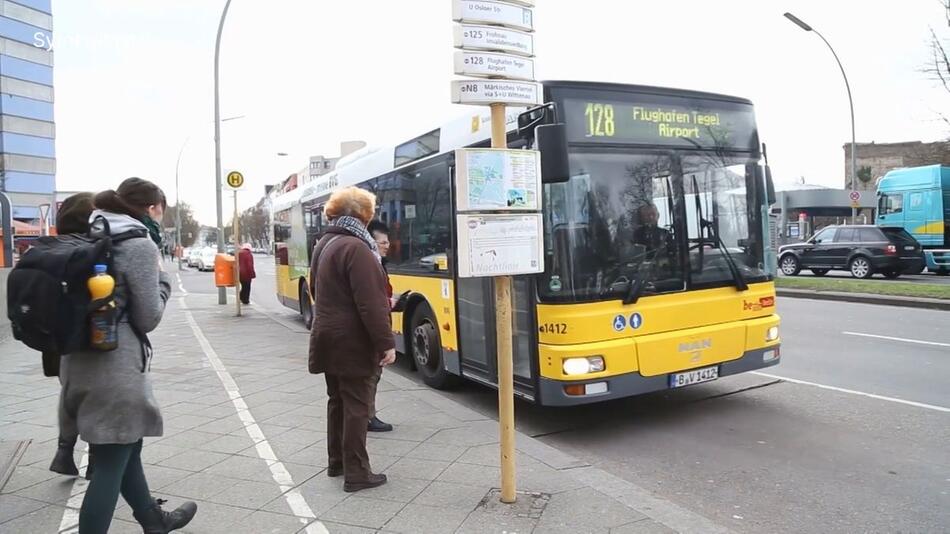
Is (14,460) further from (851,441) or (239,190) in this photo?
(239,190)

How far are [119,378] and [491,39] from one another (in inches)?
99.0

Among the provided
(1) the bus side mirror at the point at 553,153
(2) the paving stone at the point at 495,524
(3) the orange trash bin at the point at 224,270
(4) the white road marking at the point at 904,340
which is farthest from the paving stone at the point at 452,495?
(3) the orange trash bin at the point at 224,270

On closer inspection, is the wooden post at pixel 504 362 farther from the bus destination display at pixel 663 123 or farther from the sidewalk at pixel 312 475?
the bus destination display at pixel 663 123

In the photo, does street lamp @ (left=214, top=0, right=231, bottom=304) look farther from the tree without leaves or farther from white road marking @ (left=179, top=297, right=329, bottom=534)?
the tree without leaves

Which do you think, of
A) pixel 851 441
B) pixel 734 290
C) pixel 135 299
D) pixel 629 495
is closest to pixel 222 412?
pixel 135 299

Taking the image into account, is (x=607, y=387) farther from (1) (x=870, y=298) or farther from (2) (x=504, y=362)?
(1) (x=870, y=298)

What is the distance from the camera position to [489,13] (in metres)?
3.57

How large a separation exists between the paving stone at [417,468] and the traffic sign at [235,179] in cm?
1195

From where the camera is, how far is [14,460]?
15.5ft

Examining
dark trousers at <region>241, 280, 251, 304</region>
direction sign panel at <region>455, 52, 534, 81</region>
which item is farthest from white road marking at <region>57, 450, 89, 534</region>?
dark trousers at <region>241, 280, 251, 304</region>

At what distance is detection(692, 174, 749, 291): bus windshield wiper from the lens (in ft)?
19.0

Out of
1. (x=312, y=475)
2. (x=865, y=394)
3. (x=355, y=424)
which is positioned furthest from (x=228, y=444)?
(x=865, y=394)

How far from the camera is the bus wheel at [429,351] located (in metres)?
7.20

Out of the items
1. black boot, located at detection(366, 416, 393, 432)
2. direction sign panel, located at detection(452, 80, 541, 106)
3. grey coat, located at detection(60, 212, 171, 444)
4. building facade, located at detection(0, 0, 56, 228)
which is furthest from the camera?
building facade, located at detection(0, 0, 56, 228)
